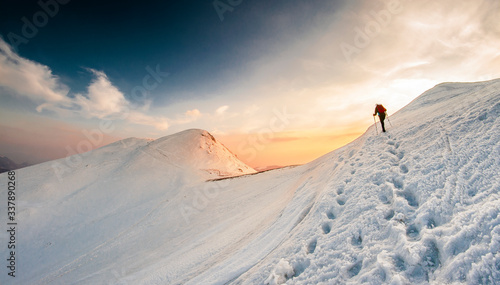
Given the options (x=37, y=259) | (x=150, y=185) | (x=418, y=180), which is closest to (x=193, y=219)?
(x=150, y=185)

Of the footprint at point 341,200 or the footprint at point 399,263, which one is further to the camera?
the footprint at point 341,200

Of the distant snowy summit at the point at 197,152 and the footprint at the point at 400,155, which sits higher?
the distant snowy summit at the point at 197,152

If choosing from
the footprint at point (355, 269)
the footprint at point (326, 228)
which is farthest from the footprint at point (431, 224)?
the footprint at point (326, 228)

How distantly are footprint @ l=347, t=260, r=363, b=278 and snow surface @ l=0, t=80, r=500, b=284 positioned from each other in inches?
0.8

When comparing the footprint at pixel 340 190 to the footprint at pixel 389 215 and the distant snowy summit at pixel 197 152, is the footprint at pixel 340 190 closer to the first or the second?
the footprint at pixel 389 215

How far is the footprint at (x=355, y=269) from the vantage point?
4100 millimetres

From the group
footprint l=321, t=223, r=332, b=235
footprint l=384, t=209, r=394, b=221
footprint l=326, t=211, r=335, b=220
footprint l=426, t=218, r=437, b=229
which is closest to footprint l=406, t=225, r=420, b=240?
footprint l=426, t=218, r=437, b=229

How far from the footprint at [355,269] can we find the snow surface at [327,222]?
20 millimetres

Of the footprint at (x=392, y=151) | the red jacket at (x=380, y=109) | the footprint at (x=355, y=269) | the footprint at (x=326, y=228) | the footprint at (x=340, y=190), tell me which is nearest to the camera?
the footprint at (x=355, y=269)

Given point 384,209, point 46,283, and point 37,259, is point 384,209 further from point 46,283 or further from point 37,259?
point 37,259

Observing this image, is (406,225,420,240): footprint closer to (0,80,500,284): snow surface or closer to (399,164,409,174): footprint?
(0,80,500,284): snow surface

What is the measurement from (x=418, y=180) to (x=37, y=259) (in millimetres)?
23917

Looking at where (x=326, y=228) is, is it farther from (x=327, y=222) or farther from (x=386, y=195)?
(x=386, y=195)

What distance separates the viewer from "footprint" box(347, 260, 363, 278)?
13.5 ft
